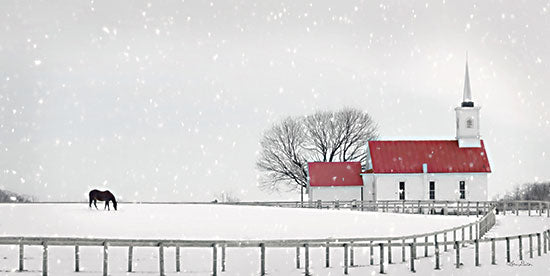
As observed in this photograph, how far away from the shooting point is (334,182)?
68.1 m

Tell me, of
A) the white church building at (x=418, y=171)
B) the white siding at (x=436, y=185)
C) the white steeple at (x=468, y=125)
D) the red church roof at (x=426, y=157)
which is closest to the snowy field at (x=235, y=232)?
the white siding at (x=436, y=185)

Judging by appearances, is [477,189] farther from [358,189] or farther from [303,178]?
[303,178]

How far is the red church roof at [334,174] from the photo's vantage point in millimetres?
68062

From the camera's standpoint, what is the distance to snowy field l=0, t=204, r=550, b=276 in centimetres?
2222

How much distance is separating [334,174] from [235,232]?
34070 mm

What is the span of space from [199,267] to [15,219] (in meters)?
20.2

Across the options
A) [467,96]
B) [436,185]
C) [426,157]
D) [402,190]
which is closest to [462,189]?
[436,185]

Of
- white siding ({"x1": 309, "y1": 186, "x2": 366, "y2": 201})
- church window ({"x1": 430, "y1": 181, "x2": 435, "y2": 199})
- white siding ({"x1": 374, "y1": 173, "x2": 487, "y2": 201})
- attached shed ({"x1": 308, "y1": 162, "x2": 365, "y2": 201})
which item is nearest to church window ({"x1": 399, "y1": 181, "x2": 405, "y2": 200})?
white siding ({"x1": 374, "y1": 173, "x2": 487, "y2": 201})

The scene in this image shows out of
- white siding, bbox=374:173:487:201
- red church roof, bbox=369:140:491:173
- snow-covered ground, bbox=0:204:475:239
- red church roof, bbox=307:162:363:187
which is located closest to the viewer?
snow-covered ground, bbox=0:204:475:239

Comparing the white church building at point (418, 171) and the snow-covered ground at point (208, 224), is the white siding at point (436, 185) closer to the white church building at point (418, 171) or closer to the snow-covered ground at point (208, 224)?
the white church building at point (418, 171)

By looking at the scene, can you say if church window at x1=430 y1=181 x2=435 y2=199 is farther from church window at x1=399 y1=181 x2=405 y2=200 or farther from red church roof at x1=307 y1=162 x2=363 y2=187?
red church roof at x1=307 y1=162 x2=363 y2=187

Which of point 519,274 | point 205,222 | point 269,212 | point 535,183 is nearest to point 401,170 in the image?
point 269,212

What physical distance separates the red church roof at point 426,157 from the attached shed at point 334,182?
2.76 metres

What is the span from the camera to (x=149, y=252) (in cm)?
2717
